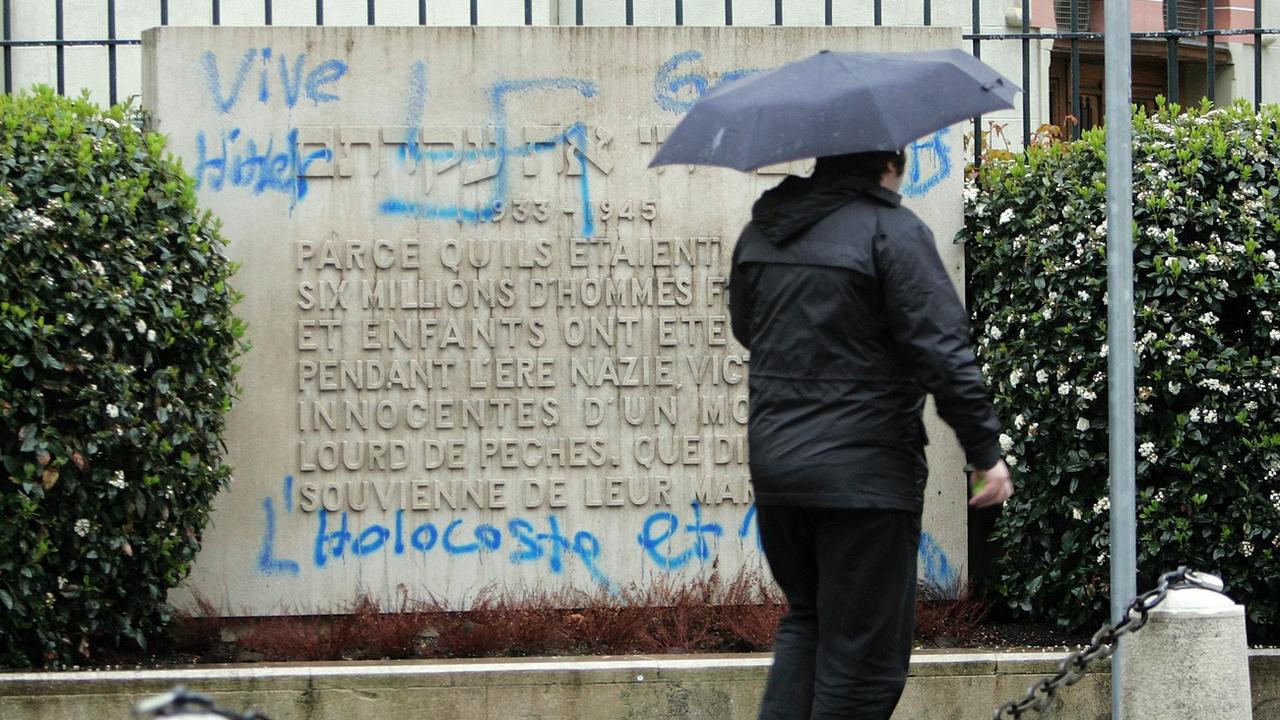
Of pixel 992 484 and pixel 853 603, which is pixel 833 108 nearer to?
pixel 992 484

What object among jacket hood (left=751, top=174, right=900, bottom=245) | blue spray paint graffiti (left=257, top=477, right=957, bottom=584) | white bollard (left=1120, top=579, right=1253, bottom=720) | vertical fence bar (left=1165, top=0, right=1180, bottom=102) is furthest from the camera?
vertical fence bar (left=1165, top=0, right=1180, bottom=102)

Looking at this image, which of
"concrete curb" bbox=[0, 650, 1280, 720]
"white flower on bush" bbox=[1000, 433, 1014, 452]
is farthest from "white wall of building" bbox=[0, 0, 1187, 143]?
"concrete curb" bbox=[0, 650, 1280, 720]

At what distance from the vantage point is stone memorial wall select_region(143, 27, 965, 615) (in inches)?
244

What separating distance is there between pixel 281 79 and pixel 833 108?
3176 millimetres

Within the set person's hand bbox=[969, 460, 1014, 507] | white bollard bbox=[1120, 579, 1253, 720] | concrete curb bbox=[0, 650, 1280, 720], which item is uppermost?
person's hand bbox=[969, 460, 1014, 507]

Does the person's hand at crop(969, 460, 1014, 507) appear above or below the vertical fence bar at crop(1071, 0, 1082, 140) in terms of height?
below

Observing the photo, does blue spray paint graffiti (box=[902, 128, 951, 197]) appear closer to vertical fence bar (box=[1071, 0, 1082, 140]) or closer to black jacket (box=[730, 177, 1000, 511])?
vertical fence bar (box=[1071, 0, 1082, 140])

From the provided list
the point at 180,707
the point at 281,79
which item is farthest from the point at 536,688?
the point at 180,707

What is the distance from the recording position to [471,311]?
626 centimetres

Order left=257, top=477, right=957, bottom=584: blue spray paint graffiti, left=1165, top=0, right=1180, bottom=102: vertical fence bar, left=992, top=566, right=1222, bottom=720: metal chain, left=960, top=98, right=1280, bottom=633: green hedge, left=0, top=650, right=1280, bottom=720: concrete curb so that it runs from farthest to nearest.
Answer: left=1165, top=0, right=1180, bottom=102: vertical fence bar
left=257, top=477, right=957, bottom=584: blue spray paint graffiti
left=960, top=98, right=1280, bottom=633: green hedge
left=0, top=650, right=1280, bottom=720: concrete curb
left=992, top=566, right=1222, bottom=720: metal chain

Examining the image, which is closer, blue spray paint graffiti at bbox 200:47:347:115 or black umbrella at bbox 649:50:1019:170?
black umbrella at bbox 649:50:1019:170

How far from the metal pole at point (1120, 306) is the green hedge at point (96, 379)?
10.4 feet

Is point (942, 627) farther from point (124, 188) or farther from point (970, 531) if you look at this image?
point (124, 188)

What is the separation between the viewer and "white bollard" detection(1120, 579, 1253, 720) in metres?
4.25
